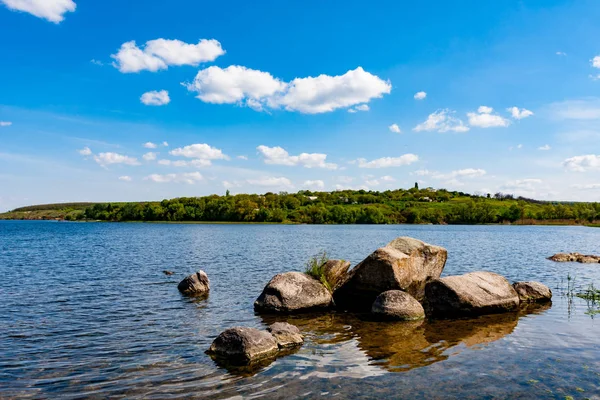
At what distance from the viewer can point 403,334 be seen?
16.0 m

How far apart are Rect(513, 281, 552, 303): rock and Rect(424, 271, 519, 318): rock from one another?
2.01 meters

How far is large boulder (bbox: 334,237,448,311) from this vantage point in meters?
20.9

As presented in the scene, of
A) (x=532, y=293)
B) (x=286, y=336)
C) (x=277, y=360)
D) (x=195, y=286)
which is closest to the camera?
(x=277, y=360)

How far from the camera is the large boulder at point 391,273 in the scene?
68.6 ft

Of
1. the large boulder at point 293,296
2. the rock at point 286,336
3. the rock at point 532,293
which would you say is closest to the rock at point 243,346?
the rock at point 286,336

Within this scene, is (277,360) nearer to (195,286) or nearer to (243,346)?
(243,346)

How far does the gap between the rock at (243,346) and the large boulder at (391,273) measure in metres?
8.73

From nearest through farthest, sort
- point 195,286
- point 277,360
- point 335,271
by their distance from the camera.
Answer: point 277,360
point 335,271
point 195,286

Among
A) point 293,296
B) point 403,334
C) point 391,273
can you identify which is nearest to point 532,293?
point 391,273

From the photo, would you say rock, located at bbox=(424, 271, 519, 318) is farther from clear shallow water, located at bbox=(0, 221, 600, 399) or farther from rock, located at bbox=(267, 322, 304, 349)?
rock, located at bbox=(267, 322, 304, 349)

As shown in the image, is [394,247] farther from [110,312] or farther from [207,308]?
[110,312]

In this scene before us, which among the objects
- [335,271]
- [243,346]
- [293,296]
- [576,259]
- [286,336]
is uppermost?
[335,271]

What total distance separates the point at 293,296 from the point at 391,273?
5.19 metres

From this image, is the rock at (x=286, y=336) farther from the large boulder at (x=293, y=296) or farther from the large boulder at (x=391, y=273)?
the large boulder at (x=391, y=273)
